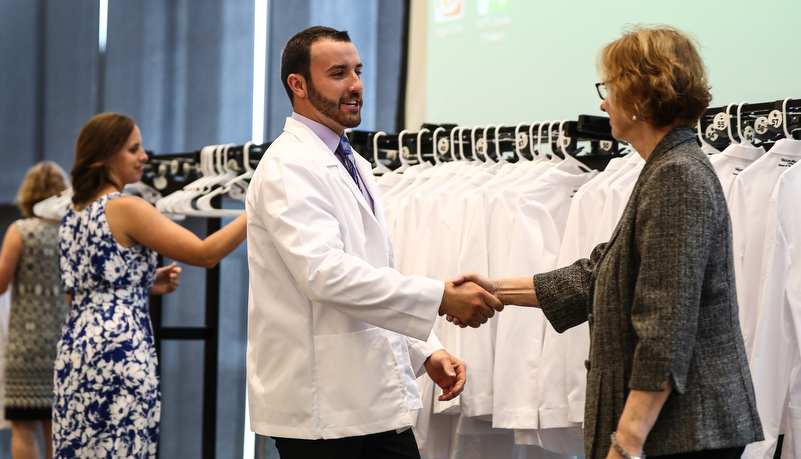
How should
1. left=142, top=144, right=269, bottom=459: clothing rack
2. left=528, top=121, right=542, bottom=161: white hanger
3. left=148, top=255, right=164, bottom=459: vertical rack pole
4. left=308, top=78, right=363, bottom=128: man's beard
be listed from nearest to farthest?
left=308, top=78, right=363, bottom=128: man's beard < left=528, top=121, right=542, bottom=161: white hanger < left=142, top=144, right=269, bottom=459: clothing rack < left=148, top=255, right=164, bottom=459: vertical rack pole

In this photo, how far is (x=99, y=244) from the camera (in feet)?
8.80

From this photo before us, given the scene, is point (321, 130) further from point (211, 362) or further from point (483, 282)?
point (211, 362)

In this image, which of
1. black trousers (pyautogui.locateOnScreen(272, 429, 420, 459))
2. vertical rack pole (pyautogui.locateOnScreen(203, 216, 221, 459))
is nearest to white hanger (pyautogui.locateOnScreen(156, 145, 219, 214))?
vertical rack pole (pyautogui.locateOnScreen(203, 216, 221, 459))

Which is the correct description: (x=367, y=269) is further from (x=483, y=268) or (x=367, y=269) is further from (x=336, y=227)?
(x=483, y=268)

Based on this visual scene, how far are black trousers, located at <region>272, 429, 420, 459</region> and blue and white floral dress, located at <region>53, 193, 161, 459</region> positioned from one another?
1.01 m

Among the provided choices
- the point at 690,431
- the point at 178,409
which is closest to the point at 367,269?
the point at 690,431

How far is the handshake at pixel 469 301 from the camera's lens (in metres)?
1.80

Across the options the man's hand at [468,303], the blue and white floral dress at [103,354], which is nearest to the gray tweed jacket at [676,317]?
the man's hand at [468,303]

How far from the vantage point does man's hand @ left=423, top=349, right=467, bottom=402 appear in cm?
201

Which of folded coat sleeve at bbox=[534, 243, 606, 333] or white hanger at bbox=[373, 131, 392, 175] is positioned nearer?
folded coat sleeve at bbox=[534, 243, 606, 333]

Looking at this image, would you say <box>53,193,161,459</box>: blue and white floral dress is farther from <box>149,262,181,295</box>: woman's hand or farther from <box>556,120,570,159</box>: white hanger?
<box>556,120,570,159</box>: white hanger

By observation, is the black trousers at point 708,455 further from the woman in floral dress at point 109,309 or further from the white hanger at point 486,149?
the woman in floral dress at point 109,309

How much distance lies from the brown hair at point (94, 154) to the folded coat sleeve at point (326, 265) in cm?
127

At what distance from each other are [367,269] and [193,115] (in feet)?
11.4
